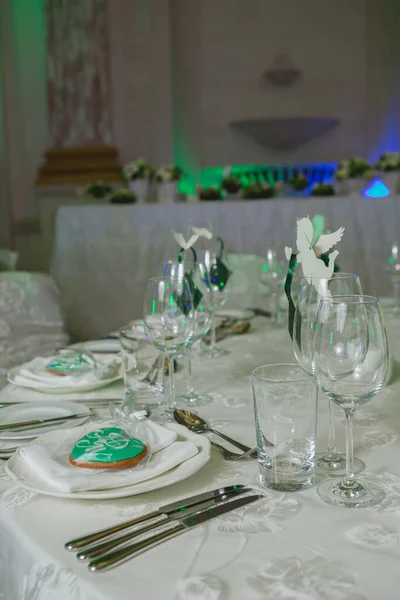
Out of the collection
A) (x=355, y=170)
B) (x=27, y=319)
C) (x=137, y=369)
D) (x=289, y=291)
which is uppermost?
(x=355, y=170)

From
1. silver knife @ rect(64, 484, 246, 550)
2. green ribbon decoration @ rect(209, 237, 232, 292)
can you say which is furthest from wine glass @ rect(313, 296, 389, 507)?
green ribbon decoration @ rect(209, 237, 232, 292)

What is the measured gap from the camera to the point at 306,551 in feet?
1.99

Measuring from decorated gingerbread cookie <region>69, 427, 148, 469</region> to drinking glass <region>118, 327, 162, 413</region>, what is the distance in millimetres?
252

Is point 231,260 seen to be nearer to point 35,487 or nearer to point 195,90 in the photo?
point 35,487

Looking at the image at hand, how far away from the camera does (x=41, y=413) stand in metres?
0.99

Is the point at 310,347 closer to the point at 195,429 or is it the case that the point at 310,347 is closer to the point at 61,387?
the point at 195,429

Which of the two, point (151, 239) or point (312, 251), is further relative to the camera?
point (151, 239)

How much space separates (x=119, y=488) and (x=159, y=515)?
72 millimetres

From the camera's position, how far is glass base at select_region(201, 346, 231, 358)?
55.2 inches

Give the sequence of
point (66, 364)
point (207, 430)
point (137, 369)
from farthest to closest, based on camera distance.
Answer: point (66, 364) < point (137, 369) < point (207, 430)

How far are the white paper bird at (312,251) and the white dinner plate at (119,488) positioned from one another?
26 cm

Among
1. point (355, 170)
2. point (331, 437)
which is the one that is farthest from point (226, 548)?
point (355, 170)

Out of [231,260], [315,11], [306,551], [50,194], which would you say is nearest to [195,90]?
[315,11]

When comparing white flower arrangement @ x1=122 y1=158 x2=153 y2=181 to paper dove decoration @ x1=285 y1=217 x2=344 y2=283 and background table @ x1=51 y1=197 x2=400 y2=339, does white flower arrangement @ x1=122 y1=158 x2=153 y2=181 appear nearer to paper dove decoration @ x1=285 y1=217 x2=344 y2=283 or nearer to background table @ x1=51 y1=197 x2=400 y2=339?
background table @ x1=51 y1=197 x2=400 y2=339
